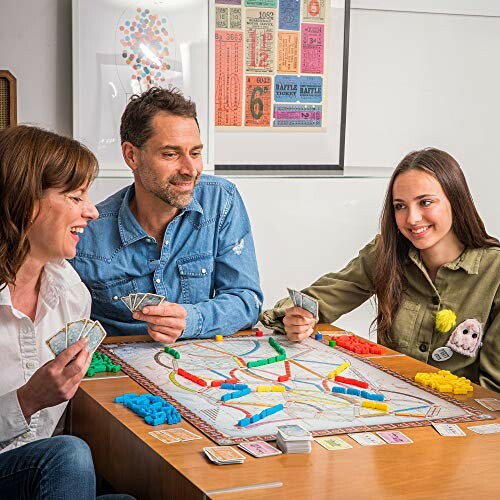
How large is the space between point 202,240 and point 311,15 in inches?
79.3

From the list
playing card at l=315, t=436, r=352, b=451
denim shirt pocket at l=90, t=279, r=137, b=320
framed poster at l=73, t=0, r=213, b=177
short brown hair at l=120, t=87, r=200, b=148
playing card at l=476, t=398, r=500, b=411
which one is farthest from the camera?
framed poster at l=73, t=0, r=213, b=177

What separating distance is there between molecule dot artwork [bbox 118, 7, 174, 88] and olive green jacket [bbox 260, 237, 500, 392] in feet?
5.69

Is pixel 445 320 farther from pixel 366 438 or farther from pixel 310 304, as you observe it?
pixel 366 438

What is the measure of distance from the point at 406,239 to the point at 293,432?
4.30 ft

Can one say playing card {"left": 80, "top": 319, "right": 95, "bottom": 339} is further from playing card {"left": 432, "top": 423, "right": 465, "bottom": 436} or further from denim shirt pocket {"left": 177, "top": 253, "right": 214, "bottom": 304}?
denim shirt pocket {"left": 177, "top": 253, "right": 214, "bottom": 304}

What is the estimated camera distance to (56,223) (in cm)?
250

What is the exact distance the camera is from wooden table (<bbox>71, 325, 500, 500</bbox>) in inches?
69.2

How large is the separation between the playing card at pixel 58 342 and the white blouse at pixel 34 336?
175 millimetres

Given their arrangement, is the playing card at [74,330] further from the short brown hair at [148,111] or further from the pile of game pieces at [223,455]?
the short brown hair at [148,111]

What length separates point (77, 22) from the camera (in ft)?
14.2

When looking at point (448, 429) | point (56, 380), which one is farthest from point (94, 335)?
point (448, 429)

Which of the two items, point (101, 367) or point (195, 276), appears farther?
point (195, 276)

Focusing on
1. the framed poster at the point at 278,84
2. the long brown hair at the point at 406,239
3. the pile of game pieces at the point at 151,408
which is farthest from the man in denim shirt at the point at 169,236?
the framed poster at the point at 278,84

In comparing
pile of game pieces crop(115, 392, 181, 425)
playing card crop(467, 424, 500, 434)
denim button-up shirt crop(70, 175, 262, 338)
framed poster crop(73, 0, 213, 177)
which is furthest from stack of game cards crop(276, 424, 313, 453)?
framed poster crop(73, 0, 213, 177)
